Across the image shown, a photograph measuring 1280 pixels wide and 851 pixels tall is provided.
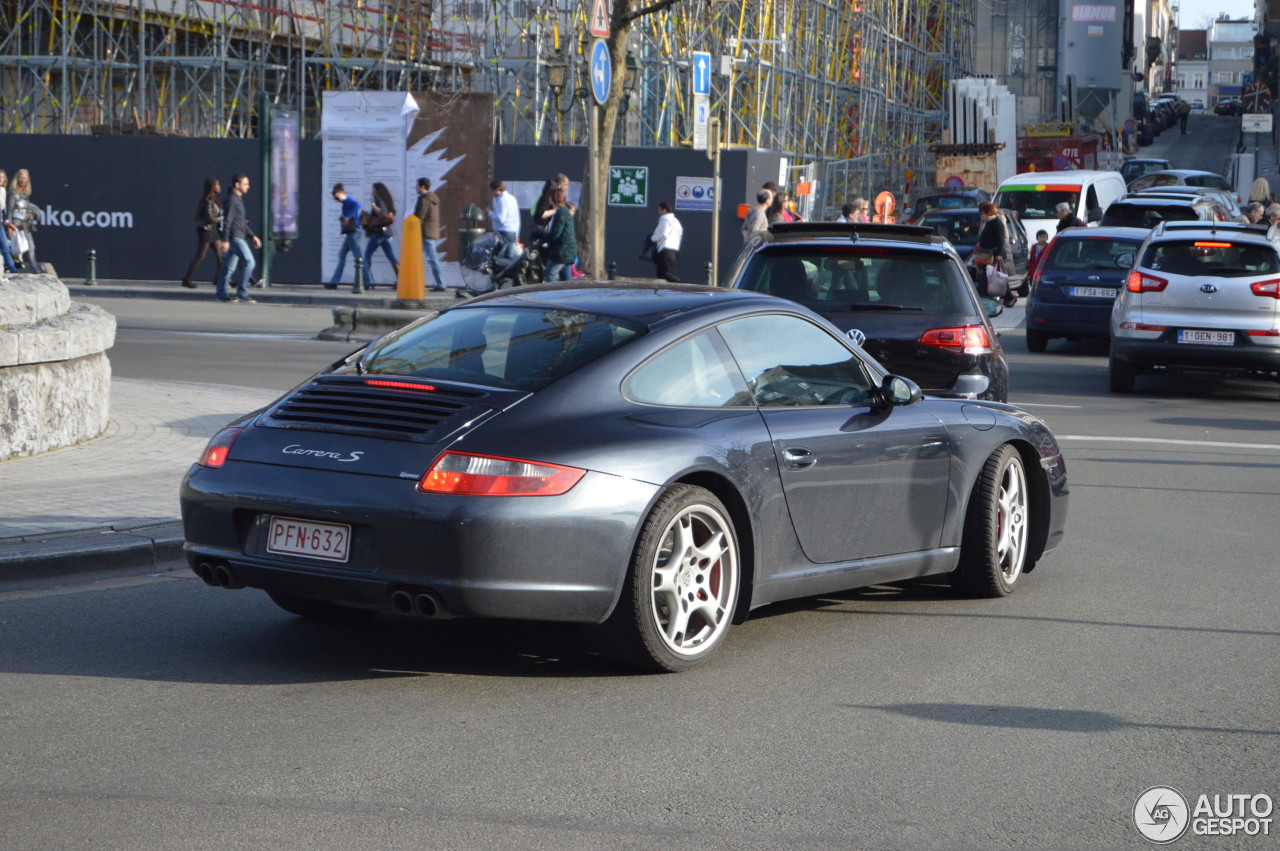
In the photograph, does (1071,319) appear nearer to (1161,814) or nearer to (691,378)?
(691,378)

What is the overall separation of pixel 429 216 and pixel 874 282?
16.9 metres

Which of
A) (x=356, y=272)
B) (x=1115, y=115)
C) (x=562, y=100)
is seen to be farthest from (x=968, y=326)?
(x=1115, y=115)

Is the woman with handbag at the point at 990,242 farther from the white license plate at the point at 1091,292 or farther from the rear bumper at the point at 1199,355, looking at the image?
the rear bumper at the point at 1199,355

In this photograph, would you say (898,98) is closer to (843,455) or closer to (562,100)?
(562,100)

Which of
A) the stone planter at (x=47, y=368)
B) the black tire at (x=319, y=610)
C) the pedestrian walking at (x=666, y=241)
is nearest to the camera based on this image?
the black tire at (x=319, y=610)

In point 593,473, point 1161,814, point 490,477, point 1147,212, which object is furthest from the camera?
point 1147,212

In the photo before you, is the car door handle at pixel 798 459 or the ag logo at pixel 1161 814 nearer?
the ag logo at pixel 1161 814

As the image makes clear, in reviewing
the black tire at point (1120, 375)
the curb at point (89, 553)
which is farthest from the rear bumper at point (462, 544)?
the black tire at point (1120, 375)

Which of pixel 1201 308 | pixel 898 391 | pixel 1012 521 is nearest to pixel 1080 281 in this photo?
pixel 1201 308

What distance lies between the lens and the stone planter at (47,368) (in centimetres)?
990

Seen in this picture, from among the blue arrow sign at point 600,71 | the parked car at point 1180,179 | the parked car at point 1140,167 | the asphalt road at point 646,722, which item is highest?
the parked car at point 1140,167

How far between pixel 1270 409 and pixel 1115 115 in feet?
275

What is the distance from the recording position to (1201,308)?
54.9ft

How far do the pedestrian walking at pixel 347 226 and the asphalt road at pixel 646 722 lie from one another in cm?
2029
